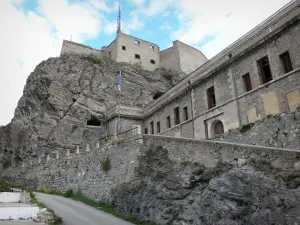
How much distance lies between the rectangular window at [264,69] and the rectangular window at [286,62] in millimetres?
957

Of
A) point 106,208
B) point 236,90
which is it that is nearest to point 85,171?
point 106,208

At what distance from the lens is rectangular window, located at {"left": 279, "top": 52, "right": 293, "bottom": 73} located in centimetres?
1441

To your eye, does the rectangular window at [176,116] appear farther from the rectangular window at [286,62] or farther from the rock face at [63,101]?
the rectangular window at [286,62]

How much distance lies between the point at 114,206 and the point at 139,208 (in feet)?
7.11

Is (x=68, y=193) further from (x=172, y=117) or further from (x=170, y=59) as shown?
(x=170, y=59)

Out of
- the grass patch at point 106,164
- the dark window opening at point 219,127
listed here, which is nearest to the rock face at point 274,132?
the dark window opening at point 219,127

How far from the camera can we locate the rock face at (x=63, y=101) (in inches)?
993

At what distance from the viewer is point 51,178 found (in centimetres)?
2017

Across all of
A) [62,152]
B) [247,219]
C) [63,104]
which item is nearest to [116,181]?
[247,219]

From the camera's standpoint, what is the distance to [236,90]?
17.2 m

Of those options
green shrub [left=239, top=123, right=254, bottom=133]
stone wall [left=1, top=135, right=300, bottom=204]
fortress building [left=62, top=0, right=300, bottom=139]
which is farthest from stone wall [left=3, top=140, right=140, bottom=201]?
green shrub [left=239, top=123, right=254, bottom=133]

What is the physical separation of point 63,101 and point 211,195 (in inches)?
865

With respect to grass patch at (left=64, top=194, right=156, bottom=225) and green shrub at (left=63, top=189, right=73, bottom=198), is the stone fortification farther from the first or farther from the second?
green shrub at (left=63, top=189, right=73, bottom=198)

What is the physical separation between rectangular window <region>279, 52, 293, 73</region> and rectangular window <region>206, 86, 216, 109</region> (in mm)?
5618
